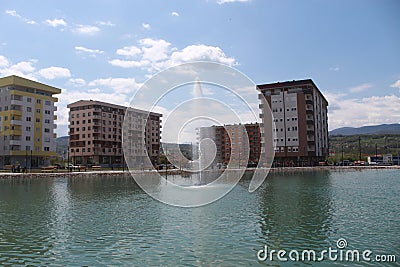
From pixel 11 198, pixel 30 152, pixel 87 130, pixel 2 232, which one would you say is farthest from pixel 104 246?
pixel 87 130

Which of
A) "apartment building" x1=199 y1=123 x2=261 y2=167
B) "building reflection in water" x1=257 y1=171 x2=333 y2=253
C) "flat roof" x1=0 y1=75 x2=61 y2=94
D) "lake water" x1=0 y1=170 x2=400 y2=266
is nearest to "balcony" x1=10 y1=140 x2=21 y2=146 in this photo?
"flat roof" x1=0 y1=75 x2=61 y2=94

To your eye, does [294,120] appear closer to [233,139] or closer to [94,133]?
[94,133]

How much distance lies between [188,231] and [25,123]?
66.6 m

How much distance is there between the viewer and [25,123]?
235 ft

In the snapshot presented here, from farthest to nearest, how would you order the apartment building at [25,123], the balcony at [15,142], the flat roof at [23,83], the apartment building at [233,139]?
1. the flat roof at [23,83]
2. the apartment building at [25,123]
3. the balcony at [15,142]
4. the apartment building at [233,139]

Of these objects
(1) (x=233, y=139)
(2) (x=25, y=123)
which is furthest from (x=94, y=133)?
(1) (x=233, y=139)

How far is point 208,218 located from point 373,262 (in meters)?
7.74

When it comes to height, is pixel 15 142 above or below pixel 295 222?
above

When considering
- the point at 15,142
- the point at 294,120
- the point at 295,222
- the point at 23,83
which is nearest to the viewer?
the point at 295,222

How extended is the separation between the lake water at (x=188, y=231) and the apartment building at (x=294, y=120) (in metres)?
63.0
